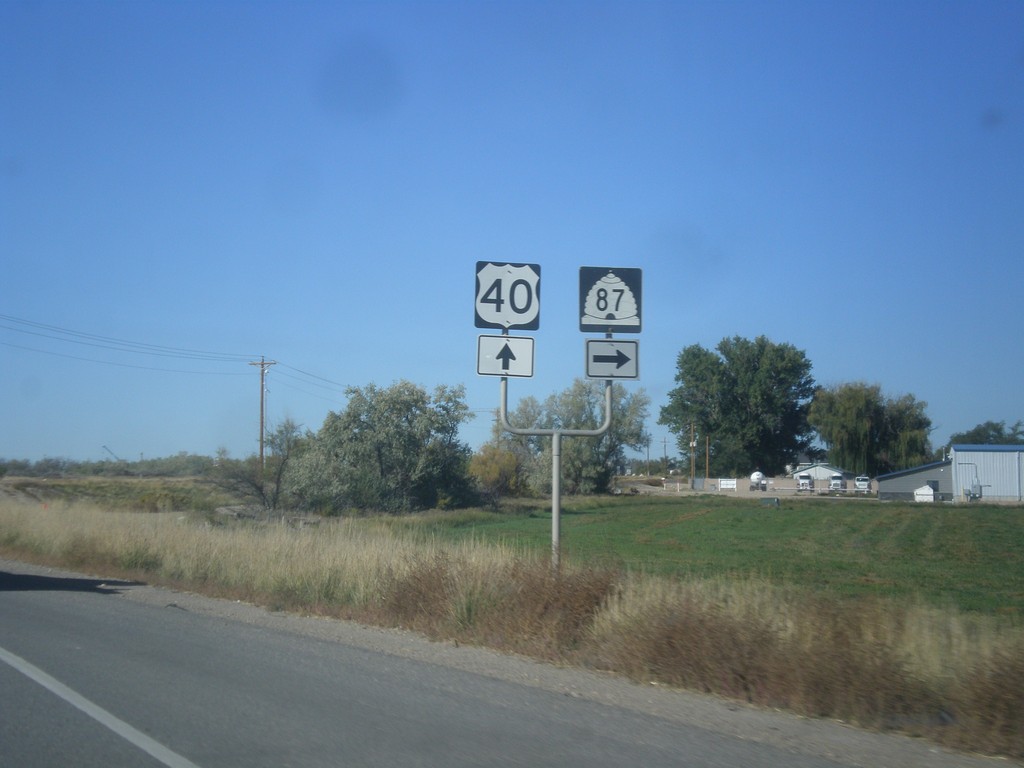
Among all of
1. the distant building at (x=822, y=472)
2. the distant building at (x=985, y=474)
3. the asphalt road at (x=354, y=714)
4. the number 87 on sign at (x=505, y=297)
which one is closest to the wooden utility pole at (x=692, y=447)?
the distant building at (x=822, y=472)

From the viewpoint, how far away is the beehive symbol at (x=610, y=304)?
1109 centimetres

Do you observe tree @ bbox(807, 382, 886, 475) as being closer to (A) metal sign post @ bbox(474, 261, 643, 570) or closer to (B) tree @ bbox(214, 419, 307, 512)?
(B) tree @ bbox(214, 419, 307, 512)

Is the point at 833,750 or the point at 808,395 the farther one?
the point at 808,395

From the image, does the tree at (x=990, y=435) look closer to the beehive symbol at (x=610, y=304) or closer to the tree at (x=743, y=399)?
the tree at (x=743, y=399)

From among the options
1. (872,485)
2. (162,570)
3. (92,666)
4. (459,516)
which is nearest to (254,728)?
(92,666)

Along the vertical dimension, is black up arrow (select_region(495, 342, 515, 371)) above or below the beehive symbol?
below

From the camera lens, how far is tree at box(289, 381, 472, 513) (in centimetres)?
5144

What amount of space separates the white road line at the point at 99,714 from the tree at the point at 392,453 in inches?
1629

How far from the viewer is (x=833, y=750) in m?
6.58

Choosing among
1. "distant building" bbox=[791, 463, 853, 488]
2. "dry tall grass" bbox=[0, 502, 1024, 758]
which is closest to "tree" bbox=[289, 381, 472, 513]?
"dry tall grass" bbox=[0, 502, 1024, 758]

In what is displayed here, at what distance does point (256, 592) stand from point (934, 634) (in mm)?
10830

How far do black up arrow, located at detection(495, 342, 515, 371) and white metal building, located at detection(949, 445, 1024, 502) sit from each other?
6270 centimetres

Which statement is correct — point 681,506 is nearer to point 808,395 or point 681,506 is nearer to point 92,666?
point 92,666

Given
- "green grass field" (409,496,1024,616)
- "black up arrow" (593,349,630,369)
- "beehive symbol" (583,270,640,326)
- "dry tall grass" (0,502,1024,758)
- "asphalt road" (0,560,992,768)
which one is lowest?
"green grass field" (409,496,1024,616)
